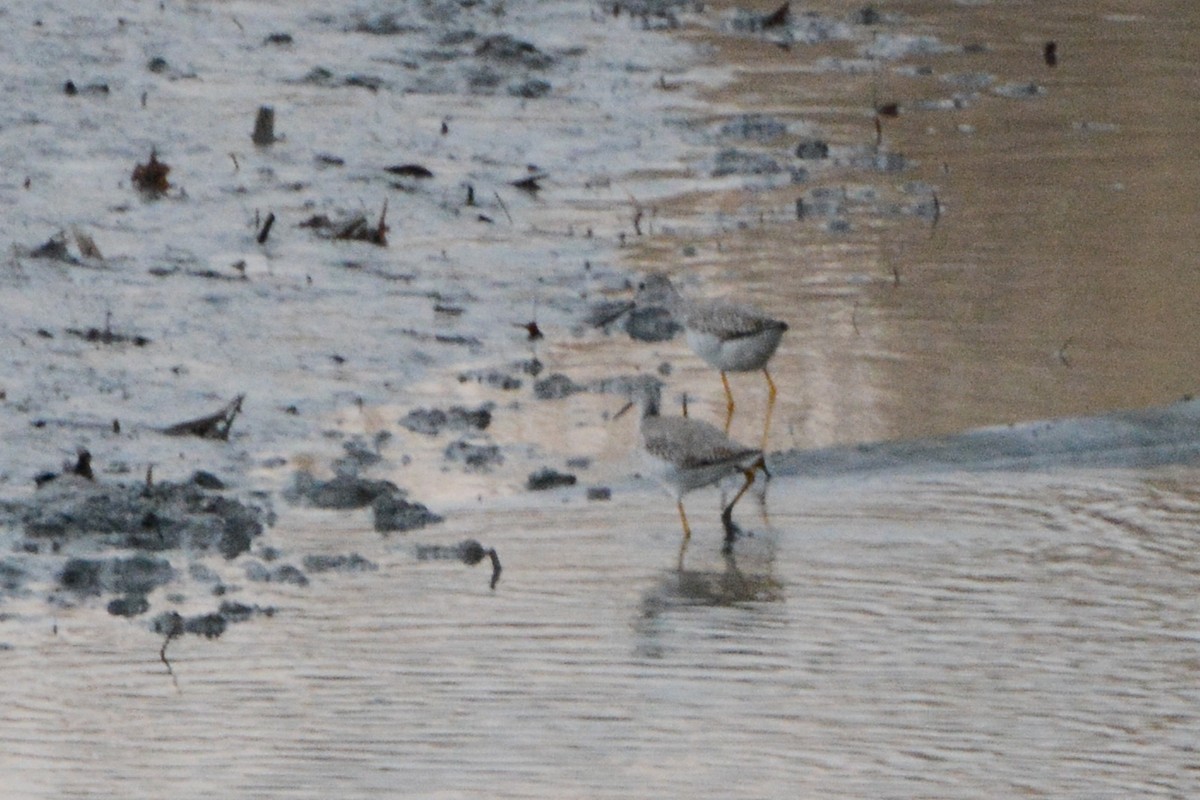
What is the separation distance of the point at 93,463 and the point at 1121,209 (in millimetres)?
6286

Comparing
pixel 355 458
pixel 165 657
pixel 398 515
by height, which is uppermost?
pixel 355 458

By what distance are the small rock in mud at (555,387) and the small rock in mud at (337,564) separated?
221 centimetres

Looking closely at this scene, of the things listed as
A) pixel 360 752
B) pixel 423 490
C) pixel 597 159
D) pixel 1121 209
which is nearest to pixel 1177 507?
pixel 423 490

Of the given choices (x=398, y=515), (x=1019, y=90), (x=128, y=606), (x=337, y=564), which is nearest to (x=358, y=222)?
(x=398, y=515)

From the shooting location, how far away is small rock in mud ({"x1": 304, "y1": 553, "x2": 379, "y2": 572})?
700 cm

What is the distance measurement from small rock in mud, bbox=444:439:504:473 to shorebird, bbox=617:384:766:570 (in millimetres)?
759

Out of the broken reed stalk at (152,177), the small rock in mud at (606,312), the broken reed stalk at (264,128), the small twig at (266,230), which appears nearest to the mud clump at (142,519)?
the small rock in mud at (606,312)

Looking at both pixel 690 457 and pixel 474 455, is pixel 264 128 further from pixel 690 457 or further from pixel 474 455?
pixel 690 457

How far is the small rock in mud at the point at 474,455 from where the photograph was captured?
824 centimetres

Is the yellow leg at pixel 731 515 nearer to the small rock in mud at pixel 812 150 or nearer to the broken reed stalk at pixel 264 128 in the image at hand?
the small rock in mud at pixel 812 150

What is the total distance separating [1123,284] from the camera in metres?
10.7

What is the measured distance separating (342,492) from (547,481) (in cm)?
71

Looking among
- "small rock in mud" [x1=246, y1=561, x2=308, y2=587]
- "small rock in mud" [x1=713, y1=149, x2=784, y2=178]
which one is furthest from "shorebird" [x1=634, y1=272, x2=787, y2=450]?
"small rock in mud" [x1=713, y1=149, x2=784, y2=178]

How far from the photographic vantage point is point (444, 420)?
8.76m
